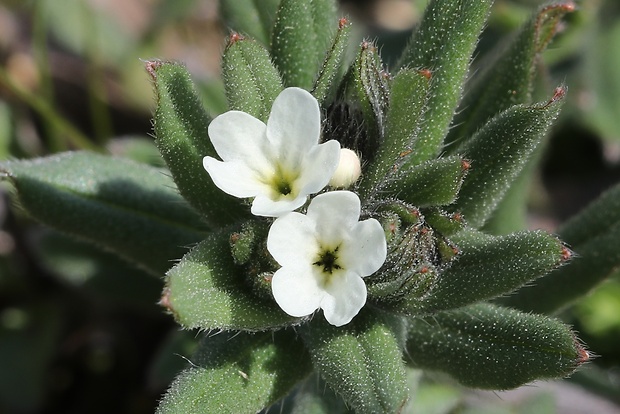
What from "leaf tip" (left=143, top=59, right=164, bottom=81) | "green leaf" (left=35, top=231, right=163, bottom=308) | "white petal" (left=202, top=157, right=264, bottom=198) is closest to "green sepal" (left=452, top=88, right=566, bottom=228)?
"white petal" (left=202, top=157, right=264, bottom=198)

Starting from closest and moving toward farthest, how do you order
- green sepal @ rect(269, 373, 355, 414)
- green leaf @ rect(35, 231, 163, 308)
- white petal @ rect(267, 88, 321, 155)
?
white petal @ rect(267, 88, 321, 155), green sepal @ rect(269, 373, 355, 414), green leaf @ rect(35, 231, 163, 308)

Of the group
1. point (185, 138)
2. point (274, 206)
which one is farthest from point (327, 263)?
point (185, 138)

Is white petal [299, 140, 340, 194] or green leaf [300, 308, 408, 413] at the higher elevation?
white petal [299, 140, 340, 194]

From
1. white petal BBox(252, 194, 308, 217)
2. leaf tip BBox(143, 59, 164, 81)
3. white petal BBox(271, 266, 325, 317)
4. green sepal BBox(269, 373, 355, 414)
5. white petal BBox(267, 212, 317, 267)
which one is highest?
leaf tip BBox(143, 59, 164, 81)

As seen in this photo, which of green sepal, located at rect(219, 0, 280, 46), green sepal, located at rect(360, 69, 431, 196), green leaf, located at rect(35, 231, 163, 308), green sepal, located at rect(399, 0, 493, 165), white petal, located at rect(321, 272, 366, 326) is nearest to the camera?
white petal, located at rect(321, 272, 366, 326)

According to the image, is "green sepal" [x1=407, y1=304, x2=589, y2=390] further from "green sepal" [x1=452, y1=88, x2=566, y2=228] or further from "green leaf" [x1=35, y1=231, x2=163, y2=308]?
"green leaf" [x1=35, y1=231, x2=163, y2=308]

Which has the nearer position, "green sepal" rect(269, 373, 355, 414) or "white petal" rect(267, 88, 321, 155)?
"white petal" rect(267, 88, 321, 155)
